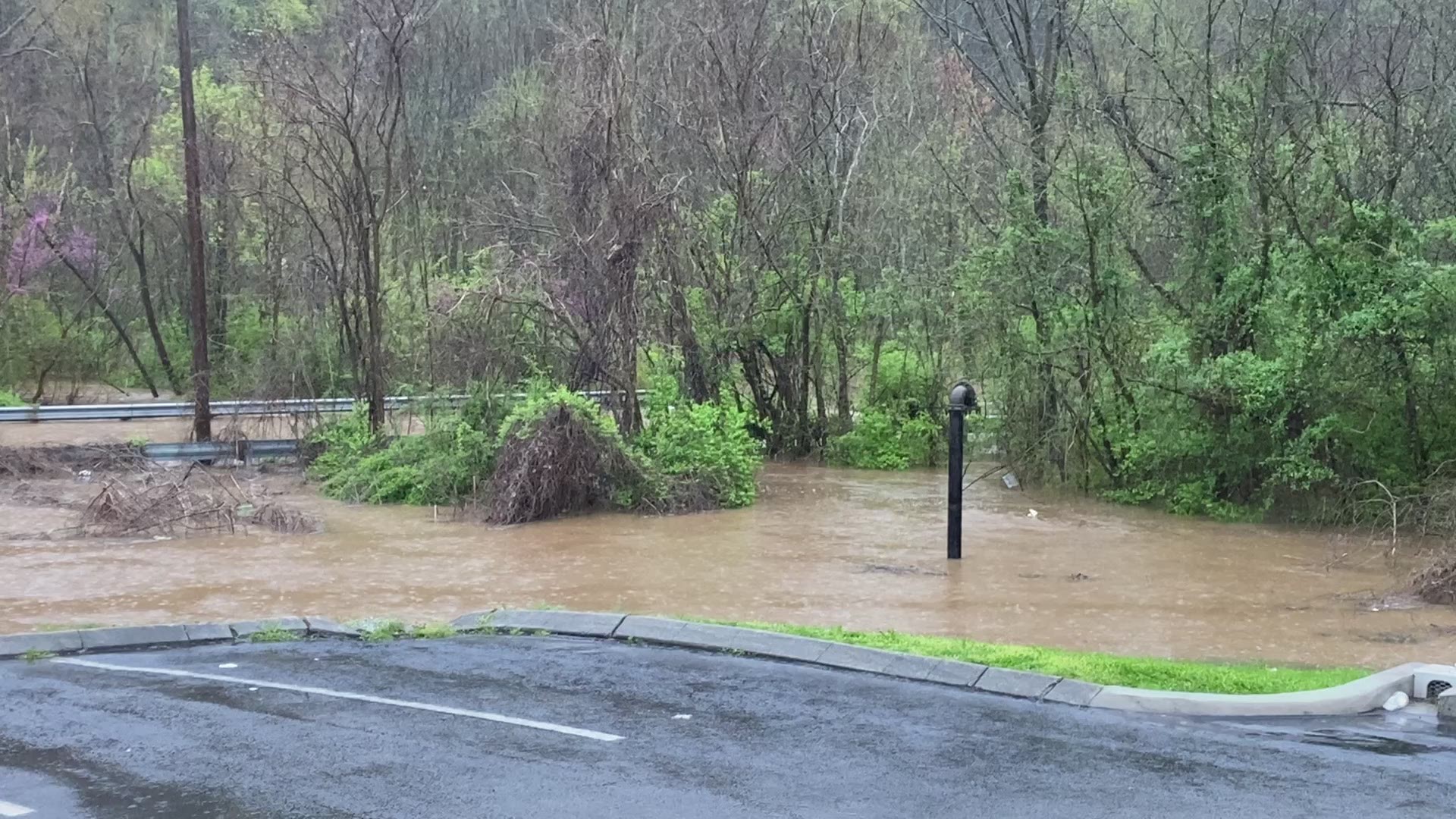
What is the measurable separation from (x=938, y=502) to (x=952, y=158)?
8.18 metres

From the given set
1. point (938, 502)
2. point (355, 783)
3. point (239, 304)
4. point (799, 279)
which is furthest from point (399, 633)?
point (239, 304)

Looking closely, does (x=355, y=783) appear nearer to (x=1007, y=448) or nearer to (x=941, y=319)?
(x=1007, y=448)

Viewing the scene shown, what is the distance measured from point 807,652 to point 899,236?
1793cm

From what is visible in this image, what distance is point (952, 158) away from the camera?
26.0m

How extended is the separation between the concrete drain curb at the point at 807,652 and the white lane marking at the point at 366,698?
0.66 m

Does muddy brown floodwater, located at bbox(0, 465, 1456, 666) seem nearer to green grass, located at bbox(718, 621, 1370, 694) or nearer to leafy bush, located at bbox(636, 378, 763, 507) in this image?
leafy bush, located at bbox(636, 378, 763, 507)

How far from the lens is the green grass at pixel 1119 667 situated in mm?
8812

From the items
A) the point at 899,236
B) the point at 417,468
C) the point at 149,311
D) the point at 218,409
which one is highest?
the point at 899,236

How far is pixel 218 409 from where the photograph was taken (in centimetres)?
2922

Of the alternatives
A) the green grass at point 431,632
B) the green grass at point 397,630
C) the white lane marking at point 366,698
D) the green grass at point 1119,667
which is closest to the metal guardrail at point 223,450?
the green grass at point 397,630

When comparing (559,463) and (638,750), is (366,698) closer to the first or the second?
(638,750)

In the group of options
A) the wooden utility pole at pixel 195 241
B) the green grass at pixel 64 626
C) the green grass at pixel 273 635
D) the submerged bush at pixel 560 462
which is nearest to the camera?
the green grass at pixel 273 635

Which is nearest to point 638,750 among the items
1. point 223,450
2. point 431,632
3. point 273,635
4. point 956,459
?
point 431,632

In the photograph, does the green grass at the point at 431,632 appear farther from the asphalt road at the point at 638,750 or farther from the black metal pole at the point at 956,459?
the black metal pole at the point at 956,459
